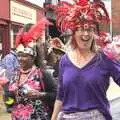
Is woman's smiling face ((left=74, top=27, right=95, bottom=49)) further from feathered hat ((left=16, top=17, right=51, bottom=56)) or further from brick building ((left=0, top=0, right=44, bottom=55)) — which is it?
brick building ((left=0, top=0, right=44, bottom=55))

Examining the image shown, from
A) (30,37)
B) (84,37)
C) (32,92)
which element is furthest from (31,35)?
(84,37)

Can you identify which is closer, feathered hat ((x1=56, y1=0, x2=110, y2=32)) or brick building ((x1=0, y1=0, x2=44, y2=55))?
feathered hat ((x1=56, y1=0, x2=110, y2=32))

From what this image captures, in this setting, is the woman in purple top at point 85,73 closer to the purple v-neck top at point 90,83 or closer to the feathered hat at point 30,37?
the purple v-neck top at point 90,83

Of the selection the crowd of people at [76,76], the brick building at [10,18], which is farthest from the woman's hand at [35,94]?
the brick building at [10,18]

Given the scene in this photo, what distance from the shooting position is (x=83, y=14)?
493cm

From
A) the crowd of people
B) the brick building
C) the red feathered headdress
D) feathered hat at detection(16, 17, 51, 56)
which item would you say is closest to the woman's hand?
the crowd of people

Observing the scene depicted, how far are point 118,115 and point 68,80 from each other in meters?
4.85

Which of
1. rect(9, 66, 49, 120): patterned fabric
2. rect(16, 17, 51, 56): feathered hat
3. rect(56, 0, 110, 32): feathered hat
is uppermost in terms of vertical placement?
rect(56, 0, 110, 32): feathered hat

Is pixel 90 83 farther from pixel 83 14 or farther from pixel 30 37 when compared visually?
pixel 30 37

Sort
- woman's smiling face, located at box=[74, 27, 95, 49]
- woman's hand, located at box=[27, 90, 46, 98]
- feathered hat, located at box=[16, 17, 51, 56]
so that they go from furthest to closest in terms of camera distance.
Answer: feathered hat, located at box=[16, 17, 51, 56], woman's hand, located at box=[27, 90, 46, 98], woman's smiling face, located at box=[74, 27, 95, 49]

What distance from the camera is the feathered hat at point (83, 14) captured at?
4.91 m

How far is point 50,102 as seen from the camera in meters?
5.69

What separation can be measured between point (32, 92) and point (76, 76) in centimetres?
109

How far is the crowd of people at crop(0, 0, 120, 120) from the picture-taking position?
464 cm
